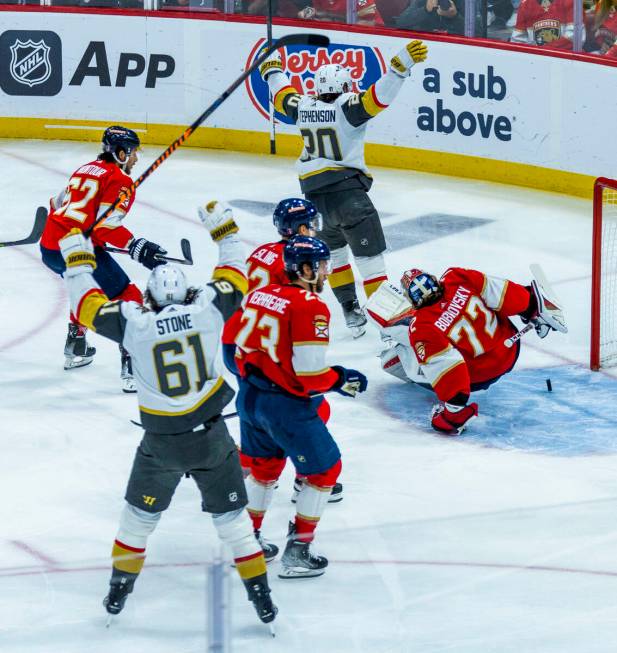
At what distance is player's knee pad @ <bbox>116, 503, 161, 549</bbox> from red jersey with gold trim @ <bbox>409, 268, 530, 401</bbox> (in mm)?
1992

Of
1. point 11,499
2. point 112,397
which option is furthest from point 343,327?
point 11,499

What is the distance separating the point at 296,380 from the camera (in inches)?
191

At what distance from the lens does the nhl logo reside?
1134cm

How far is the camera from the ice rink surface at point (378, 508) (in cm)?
446

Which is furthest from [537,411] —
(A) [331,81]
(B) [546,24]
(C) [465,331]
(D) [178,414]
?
(B) [546,24]

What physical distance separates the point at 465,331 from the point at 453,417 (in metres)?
0.37

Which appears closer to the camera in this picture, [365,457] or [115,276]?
[365,457]

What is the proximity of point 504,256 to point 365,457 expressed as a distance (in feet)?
10.1

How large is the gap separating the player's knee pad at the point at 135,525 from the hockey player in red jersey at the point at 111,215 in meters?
2.22

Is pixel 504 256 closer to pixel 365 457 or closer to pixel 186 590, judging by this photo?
pixel 365 457

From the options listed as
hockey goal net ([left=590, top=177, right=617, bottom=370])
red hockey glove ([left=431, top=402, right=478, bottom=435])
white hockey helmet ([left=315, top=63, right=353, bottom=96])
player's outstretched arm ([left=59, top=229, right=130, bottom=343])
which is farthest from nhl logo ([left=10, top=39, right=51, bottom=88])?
player's outstretched arm ([left=59, top=229, right=130, bottom=343])

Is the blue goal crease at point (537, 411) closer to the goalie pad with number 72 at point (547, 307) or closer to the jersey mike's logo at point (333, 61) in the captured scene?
the goalie pad with number 72 at point (547, 307)

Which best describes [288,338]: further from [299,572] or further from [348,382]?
[299,572]

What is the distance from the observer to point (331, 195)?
749cm
